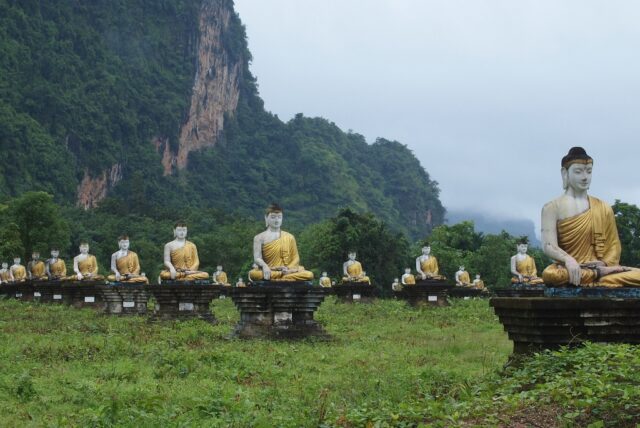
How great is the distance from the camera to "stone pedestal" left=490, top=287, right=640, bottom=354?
27.9ft

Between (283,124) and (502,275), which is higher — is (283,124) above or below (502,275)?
above

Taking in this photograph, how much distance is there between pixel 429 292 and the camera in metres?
27.0

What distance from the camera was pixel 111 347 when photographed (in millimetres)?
12977

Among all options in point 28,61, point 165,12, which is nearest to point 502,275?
point 28,61

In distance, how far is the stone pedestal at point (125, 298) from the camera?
2308cm

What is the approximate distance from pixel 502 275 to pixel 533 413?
4782 cm

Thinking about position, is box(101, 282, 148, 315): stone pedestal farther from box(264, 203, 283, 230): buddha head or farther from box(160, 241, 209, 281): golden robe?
box(264, 203, 283, 230): buddha head

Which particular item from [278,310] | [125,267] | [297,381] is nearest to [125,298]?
[125,267]

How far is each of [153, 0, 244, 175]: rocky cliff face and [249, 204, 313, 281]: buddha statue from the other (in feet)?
302

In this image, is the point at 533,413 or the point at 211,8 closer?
the point at 533,413

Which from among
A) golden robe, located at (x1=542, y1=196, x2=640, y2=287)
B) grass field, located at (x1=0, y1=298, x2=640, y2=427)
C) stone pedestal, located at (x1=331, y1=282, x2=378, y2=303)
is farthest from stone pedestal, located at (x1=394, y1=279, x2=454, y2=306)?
golden robe, located at (x1=542, y1=196, x2=640, y2=287)

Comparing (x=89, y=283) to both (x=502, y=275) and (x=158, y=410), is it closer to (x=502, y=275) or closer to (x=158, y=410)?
(x=158, y=410)

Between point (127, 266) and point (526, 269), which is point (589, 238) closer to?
point (127, 266)

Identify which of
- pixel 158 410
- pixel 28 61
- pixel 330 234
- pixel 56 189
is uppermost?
pixel 28 61
